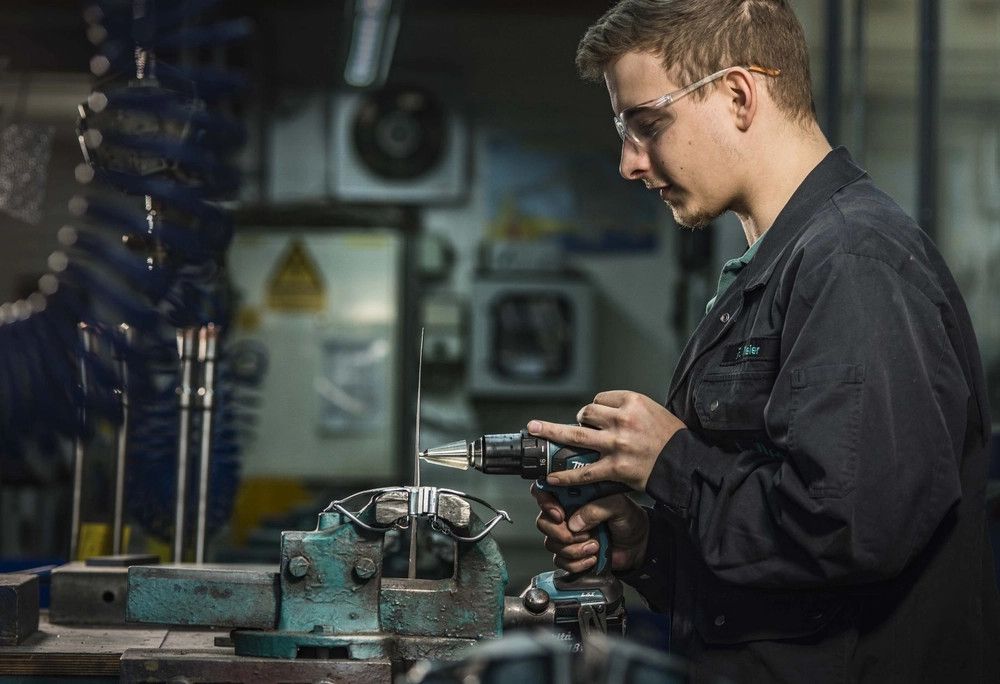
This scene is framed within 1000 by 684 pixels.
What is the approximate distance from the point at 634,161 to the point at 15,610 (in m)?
0.86

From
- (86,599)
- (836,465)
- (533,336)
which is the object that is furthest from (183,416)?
(533,336)

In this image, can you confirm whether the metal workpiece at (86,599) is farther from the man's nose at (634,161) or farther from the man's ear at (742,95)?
the man's ear at (742,95)

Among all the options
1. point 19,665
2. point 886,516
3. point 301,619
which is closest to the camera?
point 886,516

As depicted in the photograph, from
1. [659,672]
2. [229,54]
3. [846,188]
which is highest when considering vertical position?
[229,54]

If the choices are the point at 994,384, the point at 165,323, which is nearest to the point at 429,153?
the point at 994,384

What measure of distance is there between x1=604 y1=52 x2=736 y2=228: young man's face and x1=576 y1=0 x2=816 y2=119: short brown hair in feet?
0.06

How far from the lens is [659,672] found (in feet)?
2.54

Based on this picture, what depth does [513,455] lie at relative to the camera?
49.3 inches

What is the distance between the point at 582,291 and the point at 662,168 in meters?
4.31

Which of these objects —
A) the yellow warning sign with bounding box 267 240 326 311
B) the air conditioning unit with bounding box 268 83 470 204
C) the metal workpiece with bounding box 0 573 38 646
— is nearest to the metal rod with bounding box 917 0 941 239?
the metal workpiece with bounding box 0 573 38 646

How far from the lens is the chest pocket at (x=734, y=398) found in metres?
1.15

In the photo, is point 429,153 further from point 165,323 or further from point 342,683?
point 342,683

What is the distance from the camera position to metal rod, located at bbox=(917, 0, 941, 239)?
2645 mm

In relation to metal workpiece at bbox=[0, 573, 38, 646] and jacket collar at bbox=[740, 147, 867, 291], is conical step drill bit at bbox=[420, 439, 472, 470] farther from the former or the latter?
metal workpiece at bbox=[0, 573, 38, 646]
